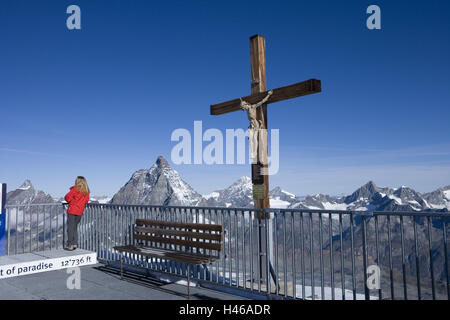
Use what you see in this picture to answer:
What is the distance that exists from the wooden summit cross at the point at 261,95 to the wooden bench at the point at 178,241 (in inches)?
39.2

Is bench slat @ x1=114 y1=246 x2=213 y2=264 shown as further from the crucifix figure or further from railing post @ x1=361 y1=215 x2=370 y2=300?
railing post @ x1=361 y1=215 x2=370 y2=300

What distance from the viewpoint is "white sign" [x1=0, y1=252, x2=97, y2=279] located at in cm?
667

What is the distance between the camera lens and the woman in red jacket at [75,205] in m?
8.45

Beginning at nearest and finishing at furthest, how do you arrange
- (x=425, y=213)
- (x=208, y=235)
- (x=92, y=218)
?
(x=425, y=213) → (x=208, y=235) → (x=92, y=218)

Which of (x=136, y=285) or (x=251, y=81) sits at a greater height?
(x=251, y=81)

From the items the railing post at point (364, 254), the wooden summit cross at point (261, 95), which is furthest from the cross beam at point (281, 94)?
the railing post at point (364, 254)

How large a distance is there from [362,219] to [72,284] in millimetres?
4561

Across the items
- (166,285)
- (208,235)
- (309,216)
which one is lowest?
(166,285)

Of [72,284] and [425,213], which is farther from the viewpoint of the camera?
[72,284]

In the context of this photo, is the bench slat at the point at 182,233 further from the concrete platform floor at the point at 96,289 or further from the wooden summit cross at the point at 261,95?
the wooden summit cross at the point at 261,95

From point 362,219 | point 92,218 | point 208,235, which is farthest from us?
point 92,218
